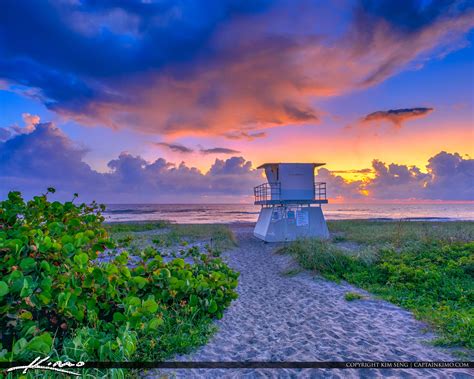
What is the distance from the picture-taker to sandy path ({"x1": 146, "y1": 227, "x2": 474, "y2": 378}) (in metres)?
4.38

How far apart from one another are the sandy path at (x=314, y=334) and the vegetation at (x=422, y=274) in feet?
1.70

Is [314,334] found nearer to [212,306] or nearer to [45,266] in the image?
[212,306]

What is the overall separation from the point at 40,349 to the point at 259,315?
16.7ft

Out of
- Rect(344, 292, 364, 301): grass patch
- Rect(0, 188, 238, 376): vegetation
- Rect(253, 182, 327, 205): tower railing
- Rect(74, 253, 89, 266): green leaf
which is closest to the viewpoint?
Rect(0, 188, 238, 376): vegetation

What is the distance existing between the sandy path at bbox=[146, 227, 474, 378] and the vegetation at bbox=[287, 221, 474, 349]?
1.70 feet

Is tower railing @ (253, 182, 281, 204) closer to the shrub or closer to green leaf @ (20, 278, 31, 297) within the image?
the shrub

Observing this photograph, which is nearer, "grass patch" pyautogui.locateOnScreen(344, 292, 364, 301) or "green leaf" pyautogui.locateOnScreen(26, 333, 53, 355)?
"green leaf" pyautogui.locateOnScreen(26, 333, 53, 355)

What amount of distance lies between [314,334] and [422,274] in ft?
17.1

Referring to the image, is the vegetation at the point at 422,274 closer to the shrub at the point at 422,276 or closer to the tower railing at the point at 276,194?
the shrub at the point at 422,276

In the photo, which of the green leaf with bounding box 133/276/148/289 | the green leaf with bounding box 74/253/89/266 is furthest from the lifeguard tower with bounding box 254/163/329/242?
the green leaf with bounding box 74/253/89/266

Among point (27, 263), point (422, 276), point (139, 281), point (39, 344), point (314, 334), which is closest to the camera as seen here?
point (39, 344)

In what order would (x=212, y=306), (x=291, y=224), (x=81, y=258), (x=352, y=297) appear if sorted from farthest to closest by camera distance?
1. (x=291, y=224)
2. (x=352, y=297)
3. (x=212, y=306)
4. (x=81, y=258)

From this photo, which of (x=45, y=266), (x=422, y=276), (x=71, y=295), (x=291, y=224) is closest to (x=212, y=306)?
(x=71, y=295)

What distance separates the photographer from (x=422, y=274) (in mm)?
8734
